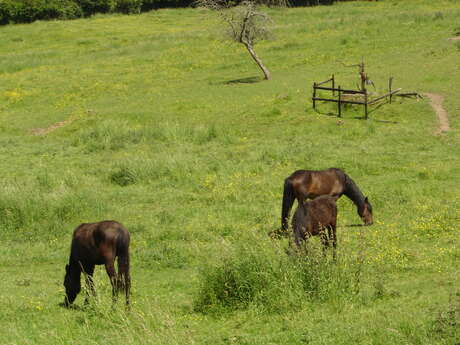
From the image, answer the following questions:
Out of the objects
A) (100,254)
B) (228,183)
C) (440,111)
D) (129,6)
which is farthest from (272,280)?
(129,6)

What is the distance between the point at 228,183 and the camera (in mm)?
20625

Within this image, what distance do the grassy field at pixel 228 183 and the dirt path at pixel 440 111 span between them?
39 cm

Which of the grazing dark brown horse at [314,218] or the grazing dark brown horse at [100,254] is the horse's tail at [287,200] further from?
the grazing dark brown horse at [100,254]

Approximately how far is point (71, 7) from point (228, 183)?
197 feet

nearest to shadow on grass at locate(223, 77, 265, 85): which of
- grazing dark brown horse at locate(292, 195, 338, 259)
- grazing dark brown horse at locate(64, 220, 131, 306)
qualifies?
grazing dark brown horse at locate(292, 195, 338, 259)

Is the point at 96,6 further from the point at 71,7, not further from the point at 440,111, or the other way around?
the point at 440,111

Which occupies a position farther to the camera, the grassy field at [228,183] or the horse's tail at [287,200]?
the horse's tail at [287,200]

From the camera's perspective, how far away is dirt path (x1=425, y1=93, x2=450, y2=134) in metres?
26.8

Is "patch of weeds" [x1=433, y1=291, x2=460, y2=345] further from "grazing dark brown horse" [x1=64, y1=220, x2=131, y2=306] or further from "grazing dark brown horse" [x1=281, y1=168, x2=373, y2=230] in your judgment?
"grazing dark brown horse" [x1=281, y1=168, x2=373, y2=230]

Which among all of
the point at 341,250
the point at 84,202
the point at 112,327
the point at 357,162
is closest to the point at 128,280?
the point at 112,327

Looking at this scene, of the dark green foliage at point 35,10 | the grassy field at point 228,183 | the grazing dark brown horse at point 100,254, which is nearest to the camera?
the grassy field at point 228,183

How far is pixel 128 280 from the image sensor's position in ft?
36.6

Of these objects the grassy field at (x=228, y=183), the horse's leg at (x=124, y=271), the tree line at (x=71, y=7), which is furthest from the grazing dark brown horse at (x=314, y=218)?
the tree line at (x=71, y=7)

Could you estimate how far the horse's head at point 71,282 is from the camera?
11.4 m
